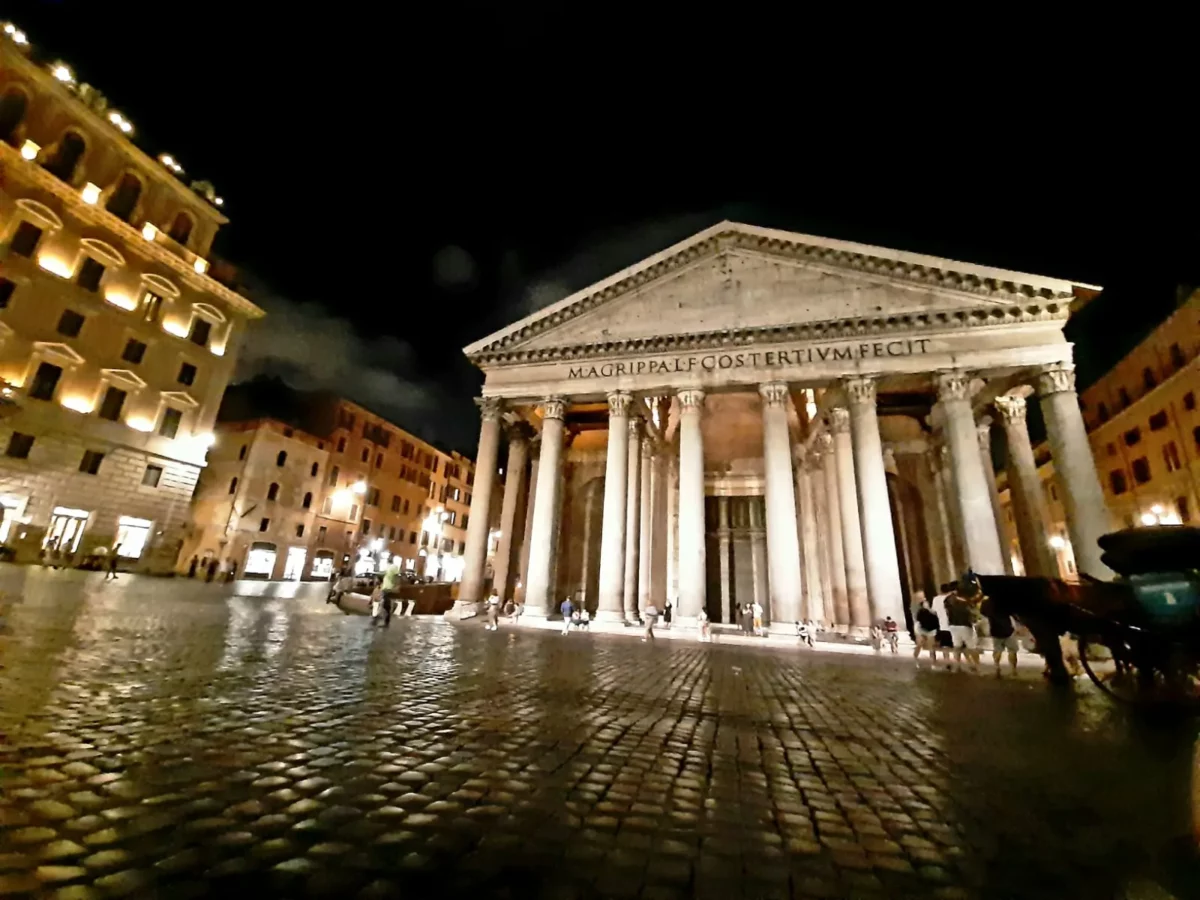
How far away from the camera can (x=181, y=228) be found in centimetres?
2680

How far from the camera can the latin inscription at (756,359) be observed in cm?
1673

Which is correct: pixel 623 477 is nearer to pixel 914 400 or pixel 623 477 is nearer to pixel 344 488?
pixel 914 400

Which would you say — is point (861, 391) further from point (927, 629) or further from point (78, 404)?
point (78, 404)

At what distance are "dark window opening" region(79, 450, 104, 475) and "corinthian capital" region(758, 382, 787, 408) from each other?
27.5m

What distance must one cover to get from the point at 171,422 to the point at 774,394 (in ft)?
90.2

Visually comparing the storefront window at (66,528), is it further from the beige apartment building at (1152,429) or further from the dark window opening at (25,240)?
the beige apartment building at (1152,429)

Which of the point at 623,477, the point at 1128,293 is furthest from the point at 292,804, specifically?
the point at 1128,293

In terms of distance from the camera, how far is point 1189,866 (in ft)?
6.04

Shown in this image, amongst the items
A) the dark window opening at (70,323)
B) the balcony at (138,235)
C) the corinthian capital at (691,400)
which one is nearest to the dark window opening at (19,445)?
the dark window opening at (70,323)

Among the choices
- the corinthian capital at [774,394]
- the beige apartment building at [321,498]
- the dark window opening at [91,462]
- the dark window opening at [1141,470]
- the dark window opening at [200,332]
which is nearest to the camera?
the corinthian capital at [774,394]

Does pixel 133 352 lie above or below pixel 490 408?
above

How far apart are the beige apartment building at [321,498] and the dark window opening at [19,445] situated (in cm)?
1130

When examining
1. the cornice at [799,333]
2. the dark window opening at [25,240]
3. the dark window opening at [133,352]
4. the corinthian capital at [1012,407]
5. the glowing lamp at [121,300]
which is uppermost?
the dark window opening at [25,240]

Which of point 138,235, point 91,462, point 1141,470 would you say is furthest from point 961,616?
point 138,235
